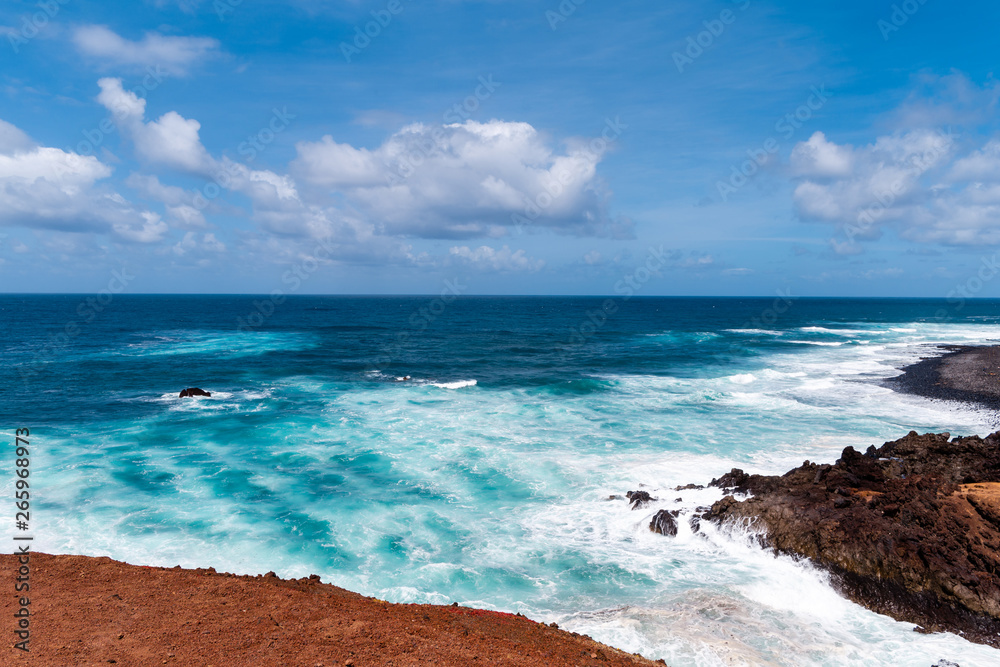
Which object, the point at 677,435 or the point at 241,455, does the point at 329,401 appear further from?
the point at 677,435

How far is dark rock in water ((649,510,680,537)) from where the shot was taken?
15805mm

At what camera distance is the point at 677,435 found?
2598cm

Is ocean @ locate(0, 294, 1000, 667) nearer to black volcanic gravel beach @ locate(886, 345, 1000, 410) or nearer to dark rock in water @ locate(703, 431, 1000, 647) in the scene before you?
dark rock in water @ locate(703, 431, 1000, 647)

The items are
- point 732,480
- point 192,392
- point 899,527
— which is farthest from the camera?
point 192,392

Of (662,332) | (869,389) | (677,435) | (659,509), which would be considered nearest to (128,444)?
(659,509)

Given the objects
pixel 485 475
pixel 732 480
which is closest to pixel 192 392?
pixel 485 475

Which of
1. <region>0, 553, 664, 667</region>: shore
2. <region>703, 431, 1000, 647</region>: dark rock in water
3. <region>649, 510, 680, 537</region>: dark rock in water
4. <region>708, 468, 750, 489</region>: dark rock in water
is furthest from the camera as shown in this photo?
<region>708, 468, 750, 489</region>: dark rock in water

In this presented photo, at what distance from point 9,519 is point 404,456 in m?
13.2

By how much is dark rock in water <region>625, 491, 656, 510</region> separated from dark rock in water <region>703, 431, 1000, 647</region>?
200 centimetres

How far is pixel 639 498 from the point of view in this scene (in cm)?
1753

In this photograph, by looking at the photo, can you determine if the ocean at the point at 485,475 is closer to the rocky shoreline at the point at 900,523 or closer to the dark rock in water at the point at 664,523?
the dark rock in water at the point at 664,523

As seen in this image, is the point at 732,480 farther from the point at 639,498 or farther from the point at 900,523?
the point at 900,523

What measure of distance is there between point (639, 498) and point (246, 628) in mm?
12677

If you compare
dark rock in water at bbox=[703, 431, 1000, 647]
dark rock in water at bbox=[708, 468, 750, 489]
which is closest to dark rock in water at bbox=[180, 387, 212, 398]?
dark rock in water at bbox=[708, 468, 750, 489]
